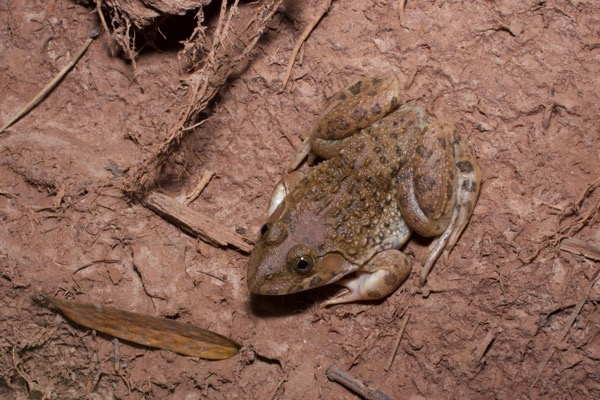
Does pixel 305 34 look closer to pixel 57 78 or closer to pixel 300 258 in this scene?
pixel 300 258

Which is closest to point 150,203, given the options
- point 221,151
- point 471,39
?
point 221,151

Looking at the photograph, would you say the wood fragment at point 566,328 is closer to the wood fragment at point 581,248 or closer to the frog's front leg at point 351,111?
the wood fragment at point 581,248

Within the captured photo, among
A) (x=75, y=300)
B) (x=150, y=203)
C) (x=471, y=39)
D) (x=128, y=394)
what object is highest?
(x=471, y=39)

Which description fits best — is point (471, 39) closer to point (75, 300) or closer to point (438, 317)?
point (438, 317)

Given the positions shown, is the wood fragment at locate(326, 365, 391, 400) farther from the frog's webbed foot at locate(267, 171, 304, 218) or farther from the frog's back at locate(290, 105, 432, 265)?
the frog's webbed foot at locate(267, 171, 304, 218)

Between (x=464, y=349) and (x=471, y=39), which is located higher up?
(x=471, y=39)

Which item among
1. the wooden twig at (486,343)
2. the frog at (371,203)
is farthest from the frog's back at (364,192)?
the wooden twig at (486,343)
